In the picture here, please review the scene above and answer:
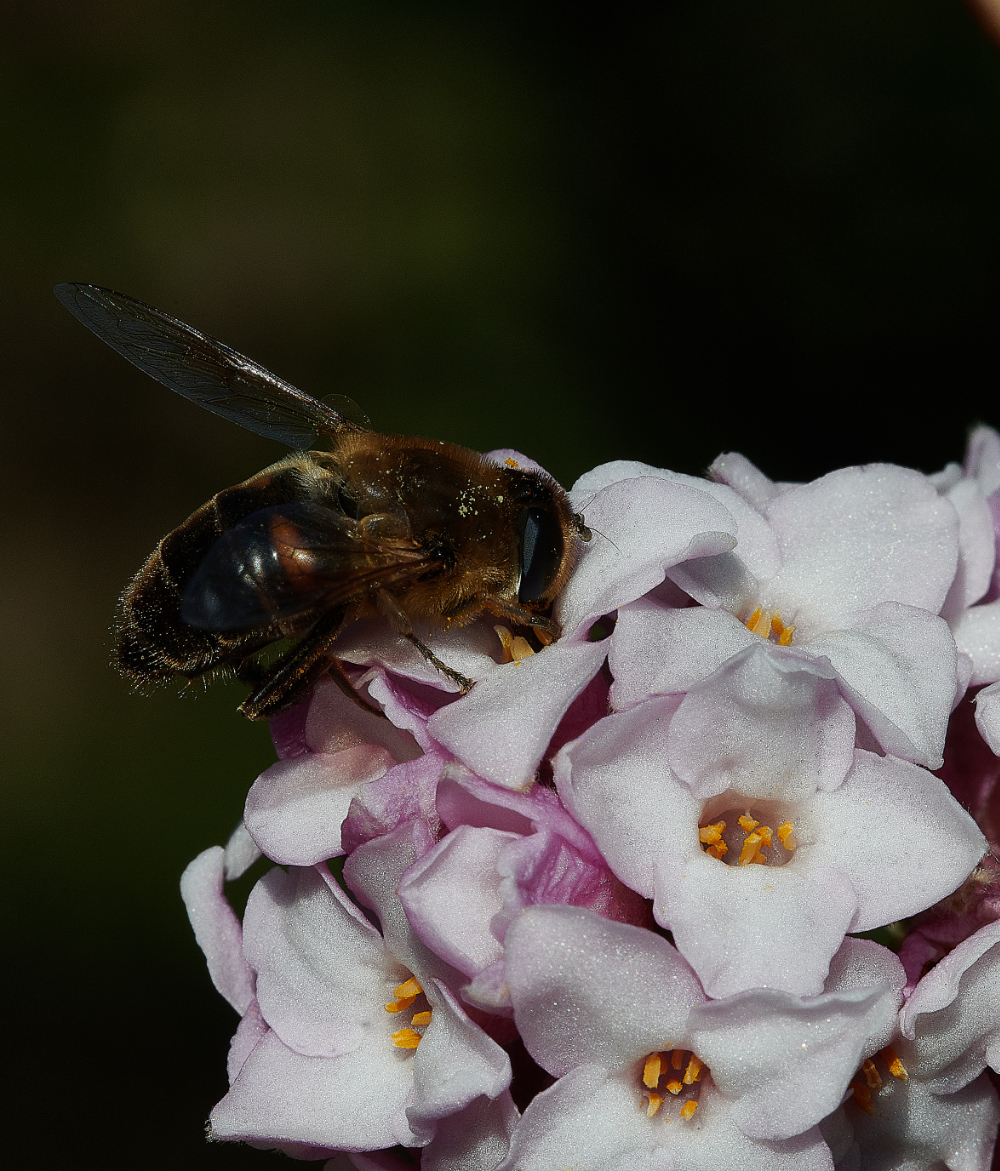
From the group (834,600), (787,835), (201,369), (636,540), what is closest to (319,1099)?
(787,835)

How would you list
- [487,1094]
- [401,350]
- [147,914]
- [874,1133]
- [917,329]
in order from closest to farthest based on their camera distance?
[487,1094], [874,1133], [147,914], [917,329], [401,350]

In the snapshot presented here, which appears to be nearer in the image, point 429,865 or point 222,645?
point 429,865

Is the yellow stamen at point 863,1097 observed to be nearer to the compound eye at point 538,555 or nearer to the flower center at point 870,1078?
the flower center at point 870,1078

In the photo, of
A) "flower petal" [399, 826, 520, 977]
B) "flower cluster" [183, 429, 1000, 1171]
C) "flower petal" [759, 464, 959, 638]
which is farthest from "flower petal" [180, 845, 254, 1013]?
"flower petal" [759, 464, 959, 638]

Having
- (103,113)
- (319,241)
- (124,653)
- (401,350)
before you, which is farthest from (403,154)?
(124,653)

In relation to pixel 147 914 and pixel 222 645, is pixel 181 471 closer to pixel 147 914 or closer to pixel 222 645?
pixel 147 914

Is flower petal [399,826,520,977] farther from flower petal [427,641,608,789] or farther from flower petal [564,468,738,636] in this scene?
flower petal [564,468,738,636]
